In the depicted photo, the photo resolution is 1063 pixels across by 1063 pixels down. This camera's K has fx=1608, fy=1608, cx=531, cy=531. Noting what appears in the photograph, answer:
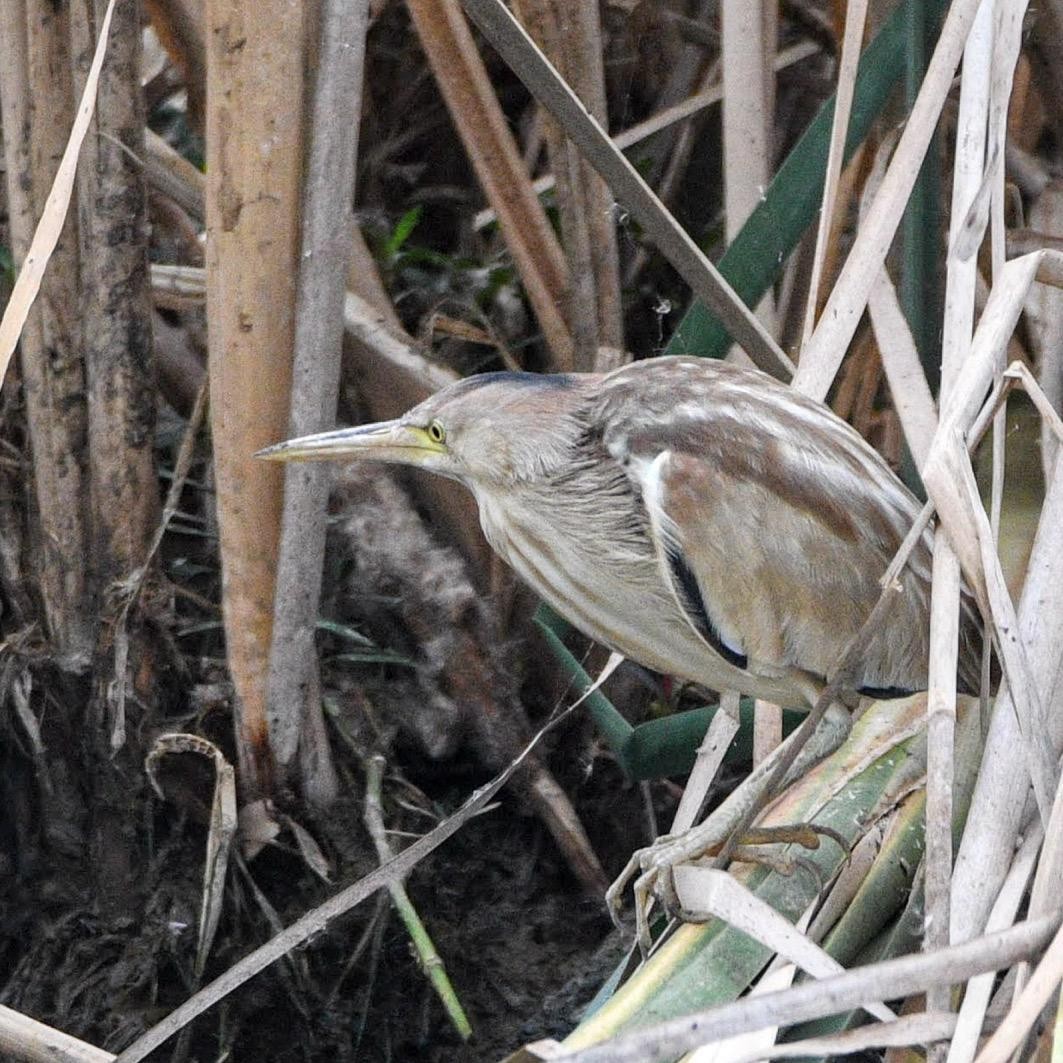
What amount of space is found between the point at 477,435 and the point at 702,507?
→ 222mm

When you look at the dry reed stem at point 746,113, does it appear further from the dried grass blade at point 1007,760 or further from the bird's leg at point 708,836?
the dried grass blade at point 1007,760

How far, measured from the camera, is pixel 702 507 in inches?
56.7

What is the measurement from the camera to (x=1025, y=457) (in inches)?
66.1

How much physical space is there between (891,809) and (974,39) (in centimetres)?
65

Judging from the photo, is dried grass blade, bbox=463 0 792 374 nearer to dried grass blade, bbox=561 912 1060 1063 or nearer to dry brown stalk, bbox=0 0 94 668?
dry brown stalk, bbox=0 0 94 668

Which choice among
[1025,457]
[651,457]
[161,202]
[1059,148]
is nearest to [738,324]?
[651,457]

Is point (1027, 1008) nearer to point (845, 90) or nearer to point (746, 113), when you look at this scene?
point (845, 90)

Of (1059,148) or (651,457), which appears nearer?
(651,457)

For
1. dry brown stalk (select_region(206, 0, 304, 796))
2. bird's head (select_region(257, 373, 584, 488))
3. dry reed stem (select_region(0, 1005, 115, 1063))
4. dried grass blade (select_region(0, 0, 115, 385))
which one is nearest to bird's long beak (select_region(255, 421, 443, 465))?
bird's head (select_region(257, 373, 584, 488))

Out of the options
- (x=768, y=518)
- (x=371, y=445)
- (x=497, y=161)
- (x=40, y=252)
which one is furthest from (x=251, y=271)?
(x=768, y=518)

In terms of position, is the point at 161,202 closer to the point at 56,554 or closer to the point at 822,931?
the point at 56,554

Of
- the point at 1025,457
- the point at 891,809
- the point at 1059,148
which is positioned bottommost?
the point at 891,809

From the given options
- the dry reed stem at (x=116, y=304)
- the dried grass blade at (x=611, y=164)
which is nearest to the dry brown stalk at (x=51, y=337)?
the dry reed stem at (x=116, y=304)

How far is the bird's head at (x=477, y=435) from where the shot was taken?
1.49 m
